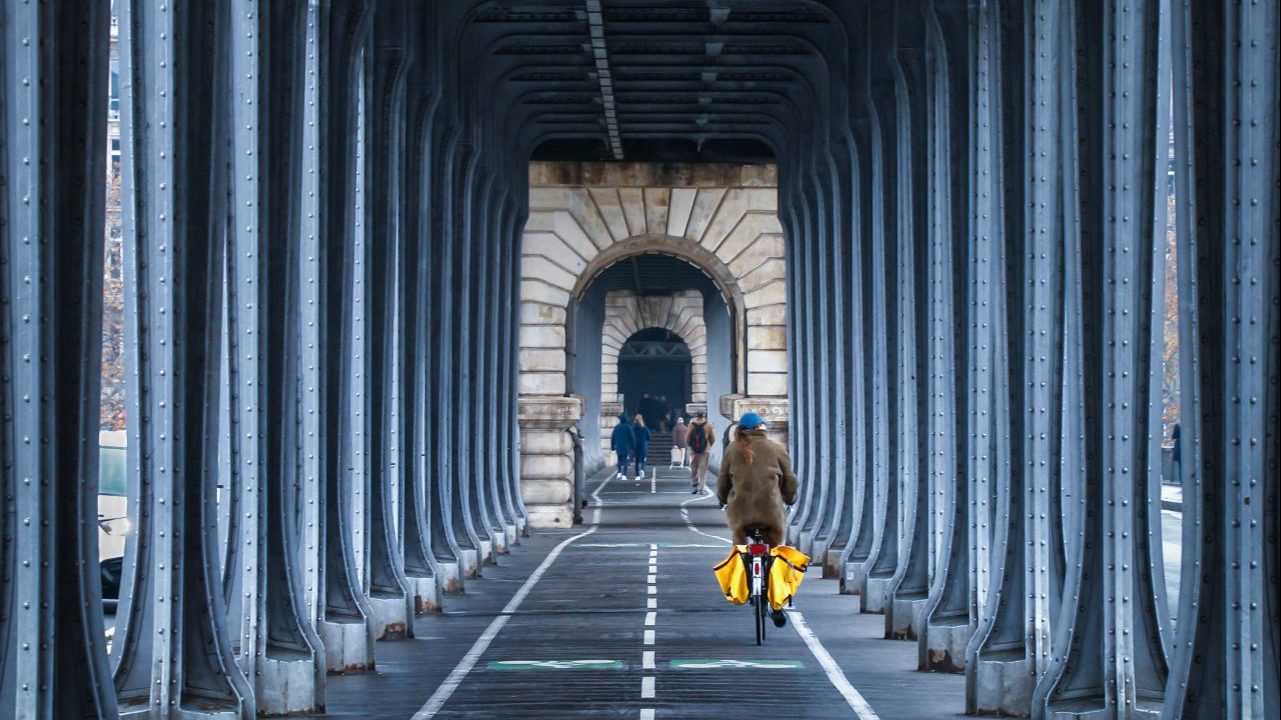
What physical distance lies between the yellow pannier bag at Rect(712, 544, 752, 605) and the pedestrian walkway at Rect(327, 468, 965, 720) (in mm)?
468

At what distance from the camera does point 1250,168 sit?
27.8 feet

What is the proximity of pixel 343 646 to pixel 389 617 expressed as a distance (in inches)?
103

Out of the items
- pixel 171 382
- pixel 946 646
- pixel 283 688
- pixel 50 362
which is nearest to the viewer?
pixel 50 362

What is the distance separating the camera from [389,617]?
18797 mm

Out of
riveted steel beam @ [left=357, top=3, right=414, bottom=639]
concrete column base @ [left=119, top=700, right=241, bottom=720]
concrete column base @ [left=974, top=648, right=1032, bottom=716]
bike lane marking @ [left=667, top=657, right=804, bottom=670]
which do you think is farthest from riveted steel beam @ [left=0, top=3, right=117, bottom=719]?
riveted steel beam @ [left=357, top=3, right=414, bottom=639]

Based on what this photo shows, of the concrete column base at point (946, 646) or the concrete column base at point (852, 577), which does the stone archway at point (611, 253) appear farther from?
the concrete column base at point (946, 646)

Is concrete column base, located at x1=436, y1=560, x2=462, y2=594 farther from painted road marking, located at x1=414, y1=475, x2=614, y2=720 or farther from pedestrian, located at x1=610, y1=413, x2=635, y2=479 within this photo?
pedestrian, located at x1=610, y1=413, x2=635, y2=479

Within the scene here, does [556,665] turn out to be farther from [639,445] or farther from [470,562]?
[639,445]

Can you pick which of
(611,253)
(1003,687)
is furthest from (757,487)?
(611,253)

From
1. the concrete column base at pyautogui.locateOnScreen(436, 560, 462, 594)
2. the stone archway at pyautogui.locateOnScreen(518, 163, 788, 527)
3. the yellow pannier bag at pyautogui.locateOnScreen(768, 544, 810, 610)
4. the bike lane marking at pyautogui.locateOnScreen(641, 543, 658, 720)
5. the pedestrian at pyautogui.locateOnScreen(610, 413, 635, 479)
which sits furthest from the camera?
the pedestrian at pyautogui.locateOnScreen(610, 413, 635, 479)

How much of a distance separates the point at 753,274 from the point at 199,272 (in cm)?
2614

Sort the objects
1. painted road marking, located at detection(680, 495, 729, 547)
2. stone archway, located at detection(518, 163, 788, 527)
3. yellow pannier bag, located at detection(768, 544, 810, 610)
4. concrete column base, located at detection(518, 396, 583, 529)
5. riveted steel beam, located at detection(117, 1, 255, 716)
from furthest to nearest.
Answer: stone archway, located at detection(518, 163, 788, 527) → concrete column base, located at detection(518, 396, 583, 529) → painted road marking, located at detection(680, 495, 729, 547) → yellow pannier bag, located at detection(768, 544, 810, 610) → riveted steel beam, located at detection(117, 1, 255, 716)

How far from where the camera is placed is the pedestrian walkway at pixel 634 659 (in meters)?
13.9

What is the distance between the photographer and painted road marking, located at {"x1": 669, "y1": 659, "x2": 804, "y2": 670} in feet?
52.8
